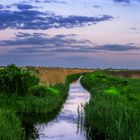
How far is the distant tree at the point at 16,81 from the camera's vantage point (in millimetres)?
28266

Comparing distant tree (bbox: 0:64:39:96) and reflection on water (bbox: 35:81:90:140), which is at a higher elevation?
distant tree (bbox: 0:64:39:96)

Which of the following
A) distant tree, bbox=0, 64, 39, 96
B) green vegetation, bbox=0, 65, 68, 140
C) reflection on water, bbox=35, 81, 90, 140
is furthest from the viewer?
distant tree, bbox=0, 64, 39, 96

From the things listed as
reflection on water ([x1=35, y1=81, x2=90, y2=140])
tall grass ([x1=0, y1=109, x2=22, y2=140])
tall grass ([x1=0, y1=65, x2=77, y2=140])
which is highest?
tall grass ([x1=0, y1=109, x2=22, y2=140])

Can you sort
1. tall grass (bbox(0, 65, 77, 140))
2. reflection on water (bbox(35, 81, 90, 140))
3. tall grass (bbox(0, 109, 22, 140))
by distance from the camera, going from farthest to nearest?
tall grass (bbox(0, 65, 77, 140)) < reflection on water (bbox(35, 81, 90, 140)) < tall grass (bbox(0, 109, 22, 140))

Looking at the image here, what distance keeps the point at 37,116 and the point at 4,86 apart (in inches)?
144

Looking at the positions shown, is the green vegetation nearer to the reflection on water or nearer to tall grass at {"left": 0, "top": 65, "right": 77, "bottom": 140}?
tall grass at {"left": 0, "top": 65, "right": 77, "bottom": 140}

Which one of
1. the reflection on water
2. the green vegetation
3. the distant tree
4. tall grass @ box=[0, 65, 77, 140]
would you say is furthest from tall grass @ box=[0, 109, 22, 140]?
the distant tree

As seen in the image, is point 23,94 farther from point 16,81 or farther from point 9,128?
point 9,128

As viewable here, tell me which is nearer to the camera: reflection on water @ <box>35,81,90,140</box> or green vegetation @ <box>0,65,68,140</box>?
reflection on water @ <box>35,81,90,140</box>

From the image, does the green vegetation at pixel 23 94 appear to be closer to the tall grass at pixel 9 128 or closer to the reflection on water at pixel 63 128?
the reflection on water at pixel 63 128

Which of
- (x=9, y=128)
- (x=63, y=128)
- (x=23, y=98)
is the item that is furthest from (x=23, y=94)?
(x=9, y=128)

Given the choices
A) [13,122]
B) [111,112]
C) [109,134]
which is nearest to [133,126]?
[109,134]

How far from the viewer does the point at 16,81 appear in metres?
28.4

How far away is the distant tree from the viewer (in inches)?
1113
